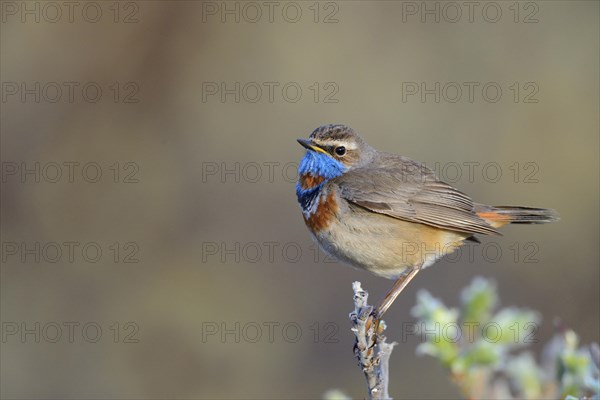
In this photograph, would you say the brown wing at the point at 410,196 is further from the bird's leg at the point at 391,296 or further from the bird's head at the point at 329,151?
the bird's leg at the point at 391,296

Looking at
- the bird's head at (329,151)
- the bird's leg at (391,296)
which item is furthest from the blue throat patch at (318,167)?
the bird's leg at (391,296)

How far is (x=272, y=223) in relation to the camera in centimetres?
963

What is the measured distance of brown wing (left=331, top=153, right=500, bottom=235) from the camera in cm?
537

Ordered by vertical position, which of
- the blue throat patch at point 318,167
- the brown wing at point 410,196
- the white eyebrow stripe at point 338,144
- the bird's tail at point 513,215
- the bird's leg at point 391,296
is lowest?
the bird's leg at point 391,296

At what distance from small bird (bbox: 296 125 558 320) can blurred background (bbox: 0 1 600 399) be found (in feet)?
9.96

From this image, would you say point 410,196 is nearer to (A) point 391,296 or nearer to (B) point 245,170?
(A) point 391,296

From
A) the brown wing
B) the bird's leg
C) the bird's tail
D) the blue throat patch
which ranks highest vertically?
the blue throat patch

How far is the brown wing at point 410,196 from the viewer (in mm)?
5371

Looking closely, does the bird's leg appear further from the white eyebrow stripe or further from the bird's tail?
the white eyebrow stripe

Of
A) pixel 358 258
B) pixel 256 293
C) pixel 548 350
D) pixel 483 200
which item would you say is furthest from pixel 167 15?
pixel 548 350

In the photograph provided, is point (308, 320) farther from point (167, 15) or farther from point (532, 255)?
point (167, 15)

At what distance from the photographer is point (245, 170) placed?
975 centimetres

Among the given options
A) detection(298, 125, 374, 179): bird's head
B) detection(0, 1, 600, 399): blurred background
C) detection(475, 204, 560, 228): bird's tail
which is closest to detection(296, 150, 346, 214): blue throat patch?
detection(298, 125, 374, 179): bird's head

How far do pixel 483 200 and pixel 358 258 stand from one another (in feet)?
14.7
